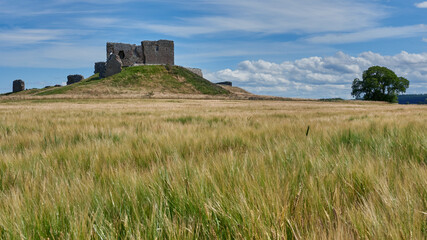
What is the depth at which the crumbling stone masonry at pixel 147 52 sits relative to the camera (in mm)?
55938

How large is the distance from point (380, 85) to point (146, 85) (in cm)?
4087

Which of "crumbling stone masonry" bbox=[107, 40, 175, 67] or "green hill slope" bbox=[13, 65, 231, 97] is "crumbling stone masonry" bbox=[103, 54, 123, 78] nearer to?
"green hill slope" bbox=[13, 65, 231, 97]

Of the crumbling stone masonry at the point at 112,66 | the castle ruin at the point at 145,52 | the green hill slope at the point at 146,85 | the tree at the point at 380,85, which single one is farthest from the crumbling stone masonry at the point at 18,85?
the tree at the point at 380,85

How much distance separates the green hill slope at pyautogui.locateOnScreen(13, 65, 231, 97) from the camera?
123 ft

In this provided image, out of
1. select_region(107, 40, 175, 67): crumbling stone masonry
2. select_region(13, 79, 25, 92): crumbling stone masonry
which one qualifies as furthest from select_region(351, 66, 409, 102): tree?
select_region(13, 79, 25, 92): crumbling stone masonry

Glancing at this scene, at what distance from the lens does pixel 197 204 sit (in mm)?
1176

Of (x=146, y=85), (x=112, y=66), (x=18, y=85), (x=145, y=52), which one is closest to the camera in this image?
(x=146, y=85)

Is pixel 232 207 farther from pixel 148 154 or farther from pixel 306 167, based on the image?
pixel 148 154

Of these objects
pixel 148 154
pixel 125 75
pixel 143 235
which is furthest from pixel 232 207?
pixel 125 75

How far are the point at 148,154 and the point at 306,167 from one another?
1315 mm

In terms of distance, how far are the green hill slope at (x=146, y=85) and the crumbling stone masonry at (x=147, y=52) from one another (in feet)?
22.5

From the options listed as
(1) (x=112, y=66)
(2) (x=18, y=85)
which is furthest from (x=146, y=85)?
(2) (x=18, y=85)

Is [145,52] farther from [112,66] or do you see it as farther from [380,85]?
[380,85]

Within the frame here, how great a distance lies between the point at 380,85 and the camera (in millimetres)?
51125
